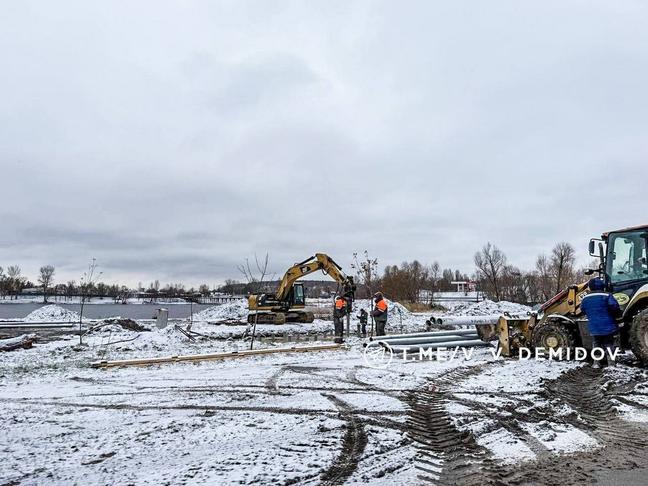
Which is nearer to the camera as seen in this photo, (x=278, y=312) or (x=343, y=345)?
(x=343, y=345)

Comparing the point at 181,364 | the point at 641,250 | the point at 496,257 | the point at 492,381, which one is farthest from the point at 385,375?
the point at 496,257

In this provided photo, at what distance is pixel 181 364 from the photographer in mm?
11953

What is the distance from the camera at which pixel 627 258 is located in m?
10.6

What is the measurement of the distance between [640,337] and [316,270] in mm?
17153

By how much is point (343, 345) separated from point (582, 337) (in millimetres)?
6835

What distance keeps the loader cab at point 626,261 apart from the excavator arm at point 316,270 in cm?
1213

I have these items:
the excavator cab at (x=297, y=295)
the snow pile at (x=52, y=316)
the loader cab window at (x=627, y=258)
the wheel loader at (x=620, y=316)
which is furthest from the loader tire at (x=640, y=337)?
the snow pile at (x=52, y=316)

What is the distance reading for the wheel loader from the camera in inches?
386

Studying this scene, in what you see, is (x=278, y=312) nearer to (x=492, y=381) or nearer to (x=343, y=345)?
(x=343, y=345)

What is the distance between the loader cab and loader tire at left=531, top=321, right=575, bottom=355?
4.43ft

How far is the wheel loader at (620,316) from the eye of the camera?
9797 mm

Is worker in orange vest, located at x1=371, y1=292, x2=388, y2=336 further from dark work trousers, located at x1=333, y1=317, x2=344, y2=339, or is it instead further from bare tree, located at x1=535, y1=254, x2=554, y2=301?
bare tree, located at x1=535, y1=254, x2=554, y2=301

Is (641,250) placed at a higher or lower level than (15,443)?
higher

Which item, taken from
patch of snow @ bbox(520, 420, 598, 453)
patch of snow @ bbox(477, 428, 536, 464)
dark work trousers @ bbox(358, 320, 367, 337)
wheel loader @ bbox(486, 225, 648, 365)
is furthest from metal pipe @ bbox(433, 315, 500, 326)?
patch of snow @ bbox(477, 428, 536, 464)
